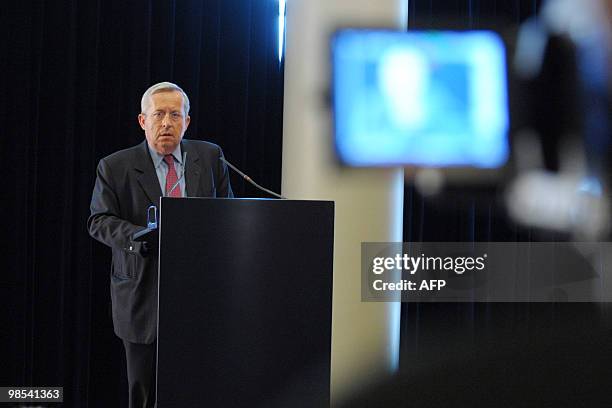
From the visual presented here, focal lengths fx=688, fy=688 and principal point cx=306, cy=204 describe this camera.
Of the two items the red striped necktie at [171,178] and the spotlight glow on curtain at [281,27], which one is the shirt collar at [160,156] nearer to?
the red striped necktie at [171,178]

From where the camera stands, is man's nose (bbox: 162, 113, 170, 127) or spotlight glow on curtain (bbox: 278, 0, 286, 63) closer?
man's nose (bbox: 162, 113, 170, 127)

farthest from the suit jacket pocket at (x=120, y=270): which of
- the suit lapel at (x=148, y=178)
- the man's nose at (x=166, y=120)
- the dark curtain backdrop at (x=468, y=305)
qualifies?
the dark curtain backdrop at (x=468, y=305)

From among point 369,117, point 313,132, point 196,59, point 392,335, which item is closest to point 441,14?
point 369,117

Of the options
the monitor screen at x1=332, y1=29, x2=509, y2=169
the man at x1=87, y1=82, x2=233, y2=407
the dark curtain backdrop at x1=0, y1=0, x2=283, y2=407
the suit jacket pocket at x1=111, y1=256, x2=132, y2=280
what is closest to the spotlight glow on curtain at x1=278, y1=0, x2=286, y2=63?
the monitor screen at x1=332, y1=29, x2=509, y2=169

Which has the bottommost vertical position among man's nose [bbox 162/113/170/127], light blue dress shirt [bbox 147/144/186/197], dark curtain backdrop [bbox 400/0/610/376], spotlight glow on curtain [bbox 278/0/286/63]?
dark curtain backdrop [bbox 400/0/610/376]

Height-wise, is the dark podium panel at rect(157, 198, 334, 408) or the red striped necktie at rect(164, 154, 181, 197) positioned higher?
the red striped necktie at rect(164, 154, 181, 197)

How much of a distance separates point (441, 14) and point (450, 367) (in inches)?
65.7

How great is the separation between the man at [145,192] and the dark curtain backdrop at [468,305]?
1.36 metres

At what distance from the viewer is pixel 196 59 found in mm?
3002

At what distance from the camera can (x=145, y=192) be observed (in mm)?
2156

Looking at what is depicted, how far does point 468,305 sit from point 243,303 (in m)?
1.83

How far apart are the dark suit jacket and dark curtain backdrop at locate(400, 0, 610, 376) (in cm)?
132

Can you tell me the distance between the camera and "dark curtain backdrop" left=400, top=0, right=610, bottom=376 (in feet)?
10.6

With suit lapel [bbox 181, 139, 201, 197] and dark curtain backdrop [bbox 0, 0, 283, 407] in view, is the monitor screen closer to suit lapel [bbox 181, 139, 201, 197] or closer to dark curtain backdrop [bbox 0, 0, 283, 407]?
dark curtain backdrop [bbox 0, 0, 283, 407]
